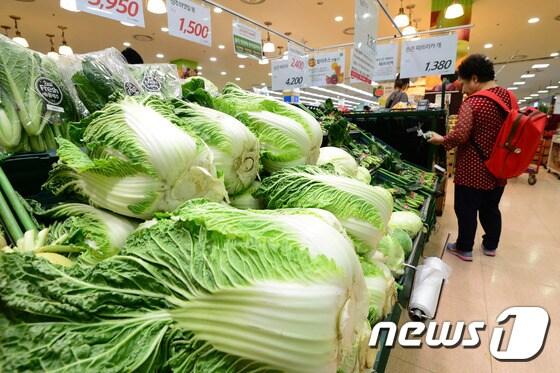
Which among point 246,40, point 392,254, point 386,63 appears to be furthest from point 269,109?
point 386,63

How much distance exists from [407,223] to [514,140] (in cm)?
189

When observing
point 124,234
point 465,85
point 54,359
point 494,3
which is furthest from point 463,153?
point 494,3

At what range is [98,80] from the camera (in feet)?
4.73

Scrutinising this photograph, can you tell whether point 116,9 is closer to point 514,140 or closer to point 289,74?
point 289,74

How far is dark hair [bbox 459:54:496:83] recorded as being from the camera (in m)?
3.56

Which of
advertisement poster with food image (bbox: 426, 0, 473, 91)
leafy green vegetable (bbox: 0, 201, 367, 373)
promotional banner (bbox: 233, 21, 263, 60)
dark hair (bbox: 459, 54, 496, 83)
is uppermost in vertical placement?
advertisement poster with food image (bbox: 426, 0, 473, 91)

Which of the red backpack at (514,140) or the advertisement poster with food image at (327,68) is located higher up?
the advertisement poster with food image at (327,68)

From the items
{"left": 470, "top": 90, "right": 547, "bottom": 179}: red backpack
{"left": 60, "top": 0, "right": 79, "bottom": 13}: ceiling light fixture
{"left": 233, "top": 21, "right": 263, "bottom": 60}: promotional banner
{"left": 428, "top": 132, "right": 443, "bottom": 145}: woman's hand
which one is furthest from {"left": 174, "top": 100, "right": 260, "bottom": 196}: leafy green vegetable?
{"left": 470, "top": 90, "right": 547, "bottom": 179}: red backpack

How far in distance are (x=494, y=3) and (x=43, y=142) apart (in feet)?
41.0

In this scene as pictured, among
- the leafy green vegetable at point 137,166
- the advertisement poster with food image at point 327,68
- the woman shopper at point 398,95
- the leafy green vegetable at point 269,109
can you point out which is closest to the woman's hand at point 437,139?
the advertisement poster with food image at point 327,68

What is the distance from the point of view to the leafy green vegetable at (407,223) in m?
2.30

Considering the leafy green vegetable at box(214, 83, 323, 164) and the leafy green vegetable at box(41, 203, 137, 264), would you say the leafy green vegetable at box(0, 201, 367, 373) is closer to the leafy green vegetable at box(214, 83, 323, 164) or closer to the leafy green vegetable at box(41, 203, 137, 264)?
the leafy green vegetable at box(41, 203, 137, 264)

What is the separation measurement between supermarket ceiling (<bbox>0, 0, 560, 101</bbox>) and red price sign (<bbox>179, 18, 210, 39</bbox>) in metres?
8.10
